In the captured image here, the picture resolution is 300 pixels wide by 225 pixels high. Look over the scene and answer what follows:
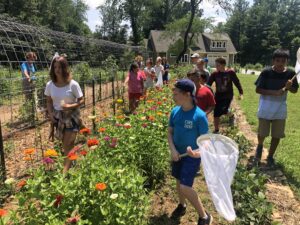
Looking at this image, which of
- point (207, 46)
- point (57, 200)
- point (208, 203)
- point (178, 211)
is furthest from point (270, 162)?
point (207, 46)

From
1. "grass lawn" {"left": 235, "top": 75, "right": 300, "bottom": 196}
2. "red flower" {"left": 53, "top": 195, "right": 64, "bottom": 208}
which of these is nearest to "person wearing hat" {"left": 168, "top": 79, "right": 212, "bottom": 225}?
"red flower" {"left": 53, "top": 195, "right": 64, "bottom": 208}

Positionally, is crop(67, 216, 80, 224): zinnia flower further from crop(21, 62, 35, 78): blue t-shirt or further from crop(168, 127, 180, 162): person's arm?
crop(21, 62, 35, 78): blue t-shirt

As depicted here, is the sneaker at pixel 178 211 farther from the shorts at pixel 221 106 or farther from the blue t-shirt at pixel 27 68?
the blue t-shirt at pixel 27 68

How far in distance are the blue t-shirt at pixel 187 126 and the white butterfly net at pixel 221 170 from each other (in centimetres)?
57

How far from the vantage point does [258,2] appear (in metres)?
84.0

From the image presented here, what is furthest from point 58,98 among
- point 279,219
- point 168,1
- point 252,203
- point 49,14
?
point 168,1

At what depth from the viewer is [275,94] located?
4758mm

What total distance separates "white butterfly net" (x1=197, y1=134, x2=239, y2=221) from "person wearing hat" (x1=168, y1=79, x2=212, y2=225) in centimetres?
56

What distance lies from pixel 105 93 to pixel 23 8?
26.7 metres

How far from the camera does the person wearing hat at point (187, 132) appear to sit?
2936 millimetres

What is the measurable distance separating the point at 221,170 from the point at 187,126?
2.75ft

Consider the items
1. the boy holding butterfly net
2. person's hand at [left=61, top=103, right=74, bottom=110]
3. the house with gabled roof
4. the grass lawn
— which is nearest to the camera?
person's hand at [left=61, top=103, right=74, bottom=110]

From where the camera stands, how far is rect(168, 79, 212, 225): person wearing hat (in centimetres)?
294

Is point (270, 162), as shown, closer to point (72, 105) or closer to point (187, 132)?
point (187, 132)
